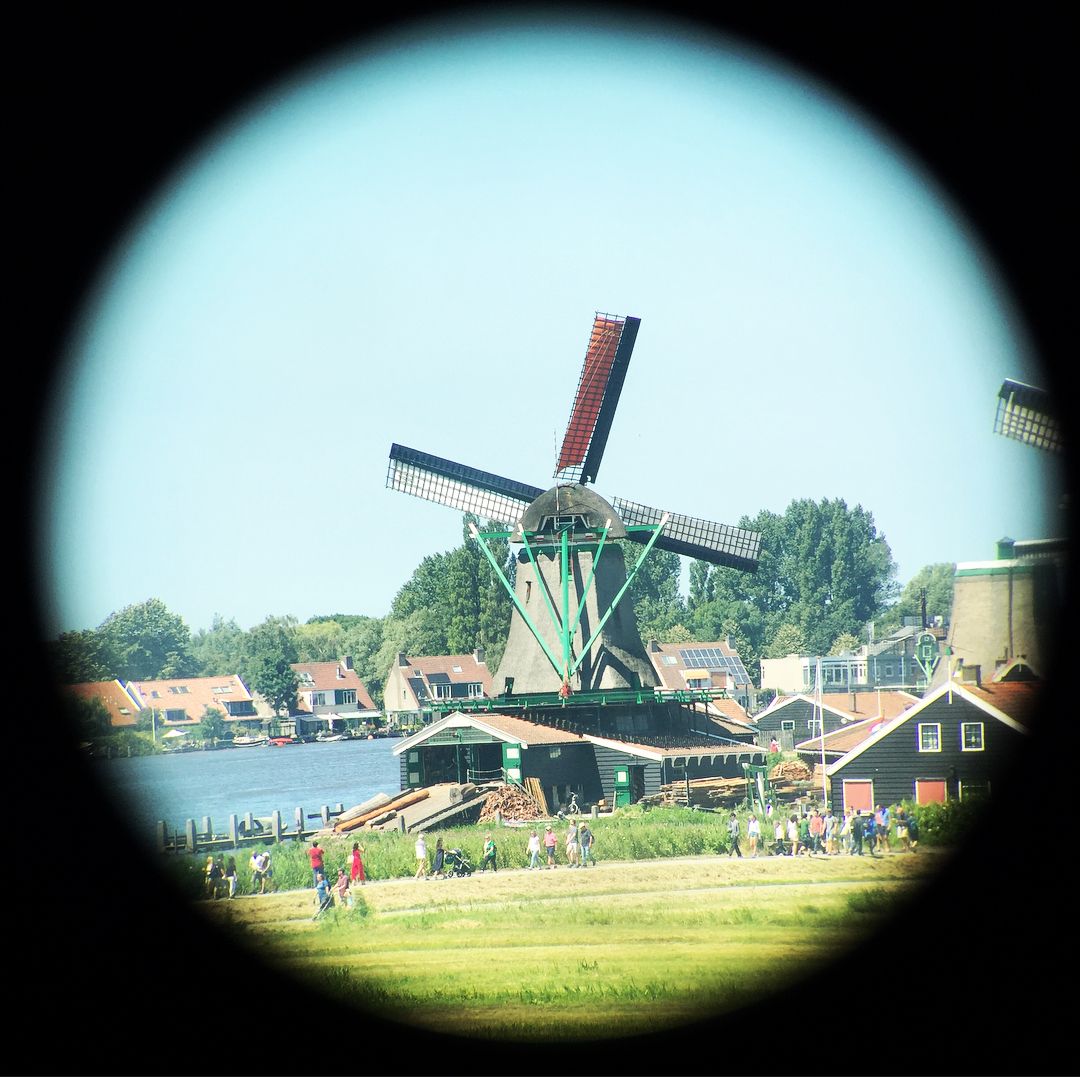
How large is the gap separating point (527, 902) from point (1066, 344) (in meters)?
17.9

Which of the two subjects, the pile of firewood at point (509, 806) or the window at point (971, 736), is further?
the pile of firewood at point (509, 806)

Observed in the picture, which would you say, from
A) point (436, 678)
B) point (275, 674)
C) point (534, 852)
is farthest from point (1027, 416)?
point (275, 674)

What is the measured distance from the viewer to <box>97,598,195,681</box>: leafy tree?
135 metres

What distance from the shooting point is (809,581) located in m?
125

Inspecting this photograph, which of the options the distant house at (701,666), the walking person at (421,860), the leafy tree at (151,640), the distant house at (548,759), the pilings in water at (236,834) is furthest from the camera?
the leafy tree at (151,640)

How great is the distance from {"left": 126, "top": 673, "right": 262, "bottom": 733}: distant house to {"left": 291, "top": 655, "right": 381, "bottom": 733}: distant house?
3.72 m

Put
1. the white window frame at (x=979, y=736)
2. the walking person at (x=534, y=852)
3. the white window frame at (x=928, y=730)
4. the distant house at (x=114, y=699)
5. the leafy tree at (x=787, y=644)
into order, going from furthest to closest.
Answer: the leafy tree at (x=787, y=644)
the distant house at (x=114, y=699)
the white window frame at (x=928, y=730)
the white window frame at (x=979, y=736)
the walking person at (x=534, y=852)

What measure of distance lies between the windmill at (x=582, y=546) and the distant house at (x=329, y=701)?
69145 millimetres

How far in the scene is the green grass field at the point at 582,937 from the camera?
2416 centimetres

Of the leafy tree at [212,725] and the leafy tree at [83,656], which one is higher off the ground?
the leafy tree at [83,656]

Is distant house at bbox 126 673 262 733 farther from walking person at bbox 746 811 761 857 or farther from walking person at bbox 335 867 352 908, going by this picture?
walking person at bbox 335 867 352 908

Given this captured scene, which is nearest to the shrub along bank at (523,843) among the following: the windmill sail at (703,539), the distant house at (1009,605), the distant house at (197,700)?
the windmill sail at (703,539)

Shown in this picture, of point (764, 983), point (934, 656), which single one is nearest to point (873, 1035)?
point (764, 983)

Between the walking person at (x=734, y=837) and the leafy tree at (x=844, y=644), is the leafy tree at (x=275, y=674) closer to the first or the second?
the leafy tree at (x=844, y=644)
